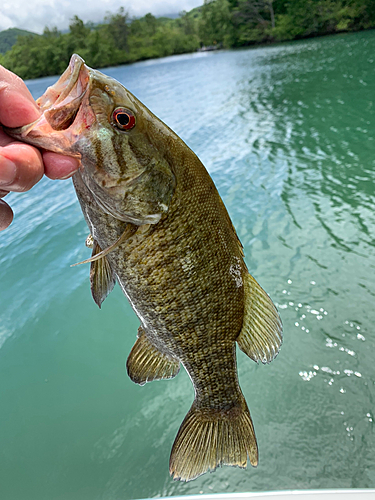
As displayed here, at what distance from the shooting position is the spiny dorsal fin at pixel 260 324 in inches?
69.6

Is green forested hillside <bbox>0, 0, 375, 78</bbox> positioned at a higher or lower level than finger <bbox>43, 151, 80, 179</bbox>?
higher

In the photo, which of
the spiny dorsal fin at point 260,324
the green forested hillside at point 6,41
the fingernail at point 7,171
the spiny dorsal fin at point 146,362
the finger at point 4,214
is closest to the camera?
the fingernail at point 7,171

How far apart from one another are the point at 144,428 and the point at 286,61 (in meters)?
31.1

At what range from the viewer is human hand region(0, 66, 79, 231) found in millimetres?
1208

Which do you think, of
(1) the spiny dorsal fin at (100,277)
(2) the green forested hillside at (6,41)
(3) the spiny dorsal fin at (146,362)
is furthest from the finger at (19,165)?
(2) the green forested hillside at (6,41)

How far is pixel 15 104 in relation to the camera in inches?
49.9

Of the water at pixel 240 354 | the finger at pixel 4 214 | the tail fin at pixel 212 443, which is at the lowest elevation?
the water at pixel 240 354

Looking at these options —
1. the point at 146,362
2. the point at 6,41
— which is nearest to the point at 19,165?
the point at 146,362

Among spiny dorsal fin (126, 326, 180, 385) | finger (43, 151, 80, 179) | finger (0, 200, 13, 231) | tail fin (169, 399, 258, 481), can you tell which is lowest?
tail fin (169, 399, 258, 481)

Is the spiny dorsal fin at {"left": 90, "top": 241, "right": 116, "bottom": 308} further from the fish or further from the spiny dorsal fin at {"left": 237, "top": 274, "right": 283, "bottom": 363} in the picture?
the spiny dorsal fin at {"left": 237, "top": 274, "right": 283, "bottom": 363}

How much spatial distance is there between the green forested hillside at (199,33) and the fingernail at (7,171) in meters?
28.2

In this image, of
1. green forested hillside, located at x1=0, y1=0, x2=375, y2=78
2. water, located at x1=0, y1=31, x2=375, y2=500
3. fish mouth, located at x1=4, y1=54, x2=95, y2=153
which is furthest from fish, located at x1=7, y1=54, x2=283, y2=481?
green forested hillside, located at x1=0, y1=0, x2=375, y2=78

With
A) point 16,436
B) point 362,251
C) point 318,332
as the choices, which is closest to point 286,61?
point 362,251

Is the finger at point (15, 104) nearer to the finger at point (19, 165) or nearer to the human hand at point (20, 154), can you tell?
the human hand at point (20, 154)
